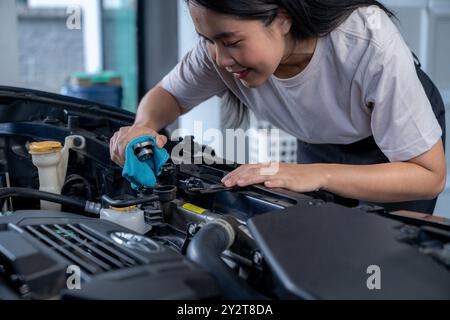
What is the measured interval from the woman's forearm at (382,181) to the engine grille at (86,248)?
0.37m

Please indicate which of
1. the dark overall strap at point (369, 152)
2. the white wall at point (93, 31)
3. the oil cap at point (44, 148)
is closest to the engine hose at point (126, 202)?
Result: the oil cap at point (44, 148)

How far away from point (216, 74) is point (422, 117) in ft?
1.64

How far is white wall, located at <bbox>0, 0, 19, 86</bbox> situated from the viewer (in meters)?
2.38

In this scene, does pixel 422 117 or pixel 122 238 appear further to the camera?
pixel 422 117

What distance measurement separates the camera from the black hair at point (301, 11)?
822 millimetres

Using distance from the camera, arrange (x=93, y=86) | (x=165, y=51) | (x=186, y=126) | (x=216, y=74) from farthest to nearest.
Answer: (x=93, y=86) → (x=165, y=51) → (x=186, y=126) → (x=216, y=74)

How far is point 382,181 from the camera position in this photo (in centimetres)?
90

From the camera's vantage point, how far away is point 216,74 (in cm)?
125

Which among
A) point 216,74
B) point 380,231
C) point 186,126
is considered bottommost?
point 186,126

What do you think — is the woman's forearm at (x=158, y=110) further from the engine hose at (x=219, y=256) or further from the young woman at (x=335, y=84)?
the engine hose at (x=219, y=256)

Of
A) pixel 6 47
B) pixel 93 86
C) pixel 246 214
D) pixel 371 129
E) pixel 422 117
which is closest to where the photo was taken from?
pixel 246 214

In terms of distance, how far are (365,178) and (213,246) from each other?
358mm

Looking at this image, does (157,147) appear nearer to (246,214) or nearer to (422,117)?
(246,214)
